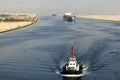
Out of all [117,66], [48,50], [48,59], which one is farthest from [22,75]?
[48,50]

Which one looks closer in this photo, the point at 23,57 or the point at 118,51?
the point at 23,57

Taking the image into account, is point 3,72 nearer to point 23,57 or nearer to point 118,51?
point 23,57

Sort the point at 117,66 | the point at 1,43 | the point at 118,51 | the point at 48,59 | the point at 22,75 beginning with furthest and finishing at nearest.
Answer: the point at 1,43, the point at 118,51, the point at 48,59, the point at 117,66, the point at 22,75

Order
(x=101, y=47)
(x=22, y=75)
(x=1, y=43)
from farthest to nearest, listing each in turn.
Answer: (x=1, y=43)
(x=101, y=47)
(x=22, y=75)

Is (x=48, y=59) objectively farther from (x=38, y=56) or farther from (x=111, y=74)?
(x=111, y=74)

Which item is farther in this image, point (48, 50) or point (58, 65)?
point (48, 50)

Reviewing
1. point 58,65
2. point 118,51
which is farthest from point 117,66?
point 118,51

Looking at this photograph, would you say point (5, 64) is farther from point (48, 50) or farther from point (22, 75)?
point (48, 50)

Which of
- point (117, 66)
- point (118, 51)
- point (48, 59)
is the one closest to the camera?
point (117, 66)

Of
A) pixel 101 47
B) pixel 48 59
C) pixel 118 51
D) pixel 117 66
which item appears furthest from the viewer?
pixel 101 47
